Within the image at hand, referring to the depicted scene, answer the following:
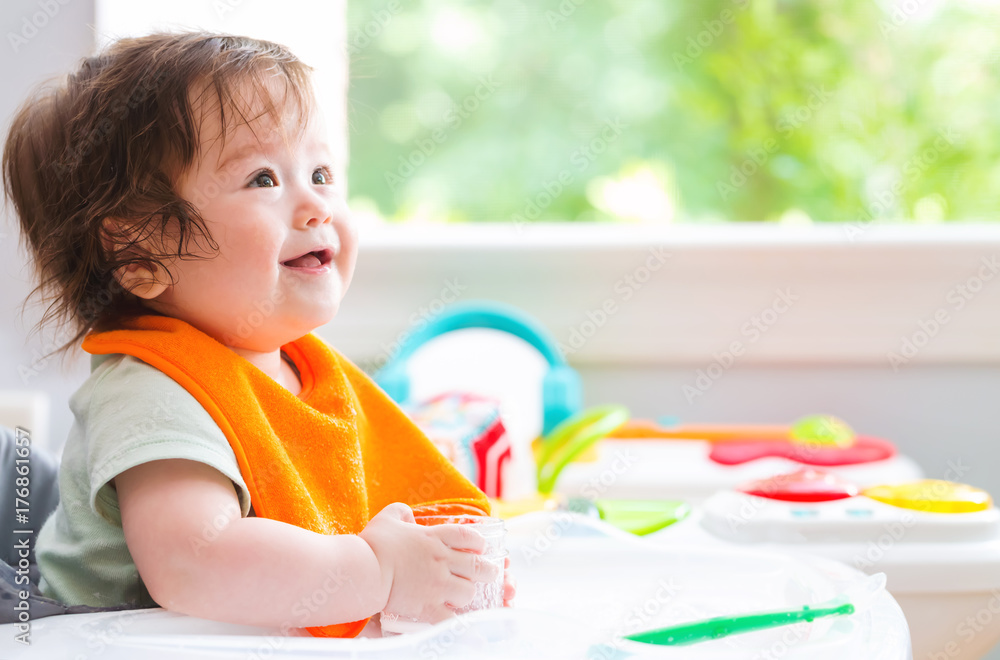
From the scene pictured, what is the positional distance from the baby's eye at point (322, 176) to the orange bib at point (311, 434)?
12 cm

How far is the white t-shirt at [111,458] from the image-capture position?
1.43 feet

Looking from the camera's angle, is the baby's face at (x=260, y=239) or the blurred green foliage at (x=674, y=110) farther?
the blurred green foliage at (x=674, y=110)

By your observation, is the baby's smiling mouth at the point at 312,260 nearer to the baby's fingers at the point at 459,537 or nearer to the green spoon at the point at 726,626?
the baby's fingers at the point at 459,537

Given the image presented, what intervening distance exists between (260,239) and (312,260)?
0.04 meters

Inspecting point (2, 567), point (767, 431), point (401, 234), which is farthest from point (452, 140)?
point (2, 567)

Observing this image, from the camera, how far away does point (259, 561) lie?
0.43m

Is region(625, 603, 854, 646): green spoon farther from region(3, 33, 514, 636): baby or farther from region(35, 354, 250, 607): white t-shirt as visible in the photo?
region(35, 354, 250, 607): white t-shirt

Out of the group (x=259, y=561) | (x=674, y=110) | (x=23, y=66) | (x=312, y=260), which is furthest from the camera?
(x=674, y=110)

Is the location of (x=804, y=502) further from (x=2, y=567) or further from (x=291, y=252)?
(x=2, y=567)

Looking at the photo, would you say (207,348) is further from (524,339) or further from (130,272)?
(524,339)

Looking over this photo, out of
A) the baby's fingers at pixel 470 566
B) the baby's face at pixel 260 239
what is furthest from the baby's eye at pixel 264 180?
the baby's fingers at pixel 470 566

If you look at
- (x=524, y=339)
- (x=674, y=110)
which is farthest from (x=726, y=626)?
(x=674, y=110)

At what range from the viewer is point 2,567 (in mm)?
455

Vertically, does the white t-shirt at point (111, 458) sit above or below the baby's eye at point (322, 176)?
below
